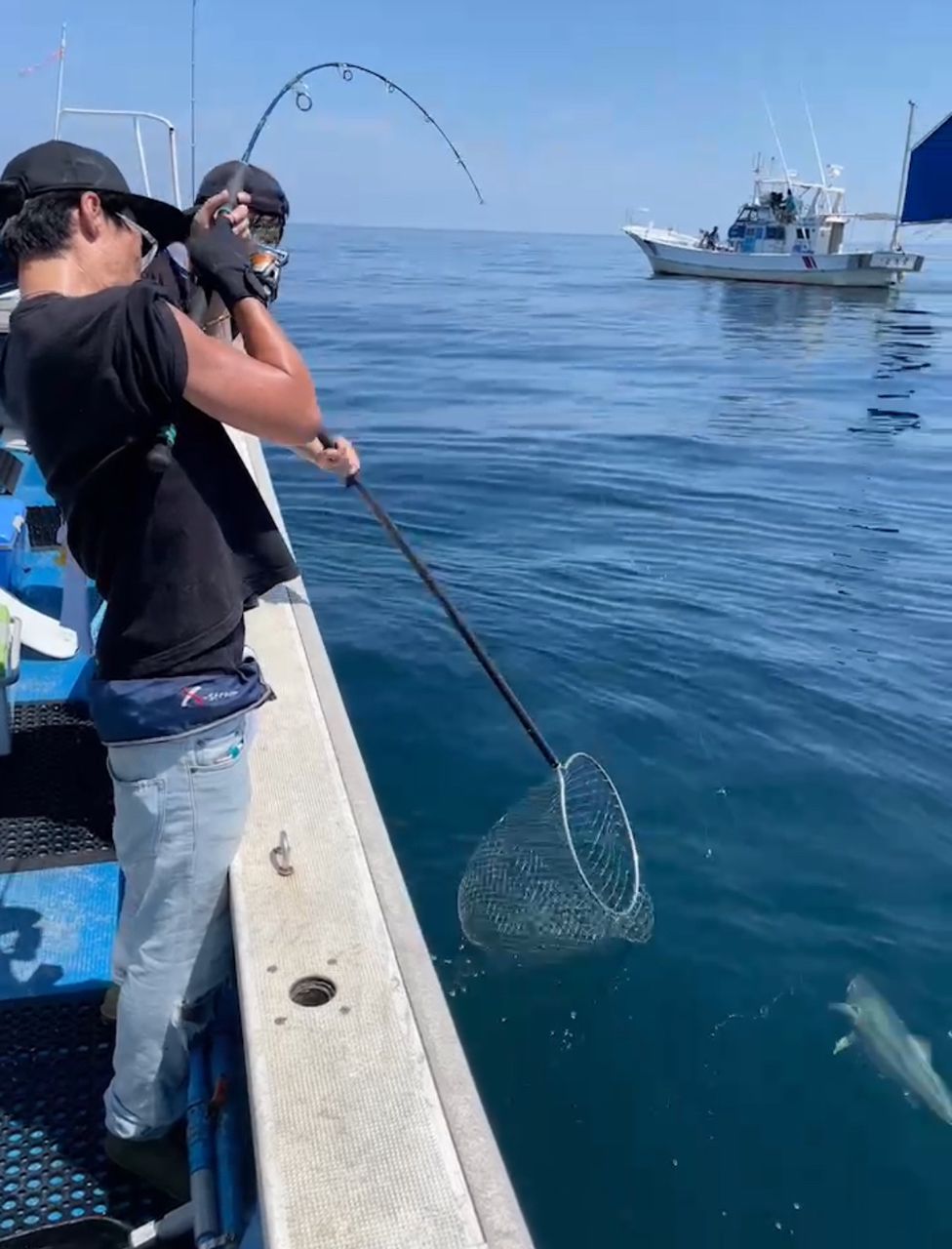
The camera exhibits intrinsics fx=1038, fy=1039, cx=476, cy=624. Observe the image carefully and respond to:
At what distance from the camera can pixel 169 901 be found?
237cm

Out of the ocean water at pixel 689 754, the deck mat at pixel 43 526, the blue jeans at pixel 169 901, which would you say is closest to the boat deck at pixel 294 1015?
the blue jeans at pixel 169 901

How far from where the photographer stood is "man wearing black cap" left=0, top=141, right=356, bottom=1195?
2.01m

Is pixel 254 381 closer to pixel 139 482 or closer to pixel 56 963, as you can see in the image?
pixel 139 482

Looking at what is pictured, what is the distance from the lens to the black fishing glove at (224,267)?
2309 mm

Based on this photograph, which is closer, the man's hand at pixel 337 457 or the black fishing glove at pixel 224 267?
the black fishing glove at pixel 224 267

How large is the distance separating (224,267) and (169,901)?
1.44m

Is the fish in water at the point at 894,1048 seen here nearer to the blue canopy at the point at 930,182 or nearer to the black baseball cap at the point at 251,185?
the black baseball cap at the point at 251,185

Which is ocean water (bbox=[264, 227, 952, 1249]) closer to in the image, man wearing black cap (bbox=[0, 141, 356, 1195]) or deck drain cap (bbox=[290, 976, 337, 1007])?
deck drain cap (bbox=[290, 976, 337, 1007])

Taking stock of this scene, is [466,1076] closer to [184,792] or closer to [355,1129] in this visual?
[355,1129]

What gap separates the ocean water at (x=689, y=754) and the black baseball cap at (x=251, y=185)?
3137 millimetres

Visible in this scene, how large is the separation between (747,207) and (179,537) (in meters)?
59.5

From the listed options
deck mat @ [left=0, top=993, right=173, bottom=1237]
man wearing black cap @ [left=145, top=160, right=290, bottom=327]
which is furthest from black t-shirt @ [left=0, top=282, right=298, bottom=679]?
deck mat @ [left=0, top=993, right=173, bottom=1237]

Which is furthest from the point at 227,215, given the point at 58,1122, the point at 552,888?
the point at 552,888

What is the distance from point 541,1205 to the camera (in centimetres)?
354
